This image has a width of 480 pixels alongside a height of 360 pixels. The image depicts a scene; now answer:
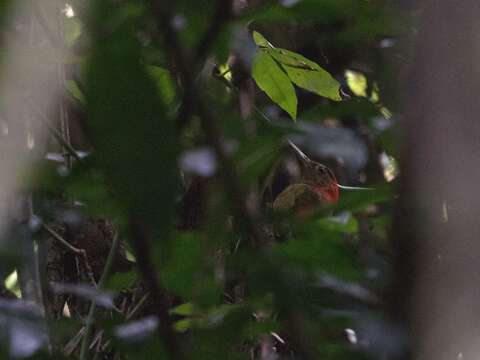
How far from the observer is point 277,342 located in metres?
1.13

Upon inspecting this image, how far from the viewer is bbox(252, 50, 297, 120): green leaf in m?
0.88

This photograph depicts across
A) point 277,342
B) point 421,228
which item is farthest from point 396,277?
point 277,342

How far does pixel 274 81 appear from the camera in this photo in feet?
2.94

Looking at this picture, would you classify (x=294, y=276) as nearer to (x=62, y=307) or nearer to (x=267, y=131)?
(x=267, y=131)

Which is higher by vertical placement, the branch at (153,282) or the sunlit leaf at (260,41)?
the branch at (153,282)

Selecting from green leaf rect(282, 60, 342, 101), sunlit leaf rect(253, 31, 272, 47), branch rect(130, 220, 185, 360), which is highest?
branch rect(130, 220, 185, 360)

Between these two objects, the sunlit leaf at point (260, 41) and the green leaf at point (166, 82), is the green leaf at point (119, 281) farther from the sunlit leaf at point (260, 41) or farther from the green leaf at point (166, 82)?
the sunlit leaf at point (260, 41)

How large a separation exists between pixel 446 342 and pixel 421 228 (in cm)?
4

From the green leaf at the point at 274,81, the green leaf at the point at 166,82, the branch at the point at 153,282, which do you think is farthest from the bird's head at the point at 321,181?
the branch at the point at 153,282

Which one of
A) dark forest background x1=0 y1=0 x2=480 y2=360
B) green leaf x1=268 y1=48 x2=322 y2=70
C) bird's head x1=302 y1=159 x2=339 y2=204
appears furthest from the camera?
bird's head x1=302 y1=159 x2=339 y2=204

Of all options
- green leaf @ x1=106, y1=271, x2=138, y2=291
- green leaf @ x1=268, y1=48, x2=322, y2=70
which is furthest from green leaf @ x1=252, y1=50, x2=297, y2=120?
green leaf @ x1=106, y1=271, x2=138, y2=291

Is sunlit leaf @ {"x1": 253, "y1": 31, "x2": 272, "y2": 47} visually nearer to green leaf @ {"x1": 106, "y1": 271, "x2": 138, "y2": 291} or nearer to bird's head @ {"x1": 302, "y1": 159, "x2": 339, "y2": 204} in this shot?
bird's head @ {"x1": 302, "y1": 159, "x2": 339, "y2": 204}

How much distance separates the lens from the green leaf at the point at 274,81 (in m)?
0.88

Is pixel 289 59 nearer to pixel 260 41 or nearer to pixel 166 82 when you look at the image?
pixel 260 41
